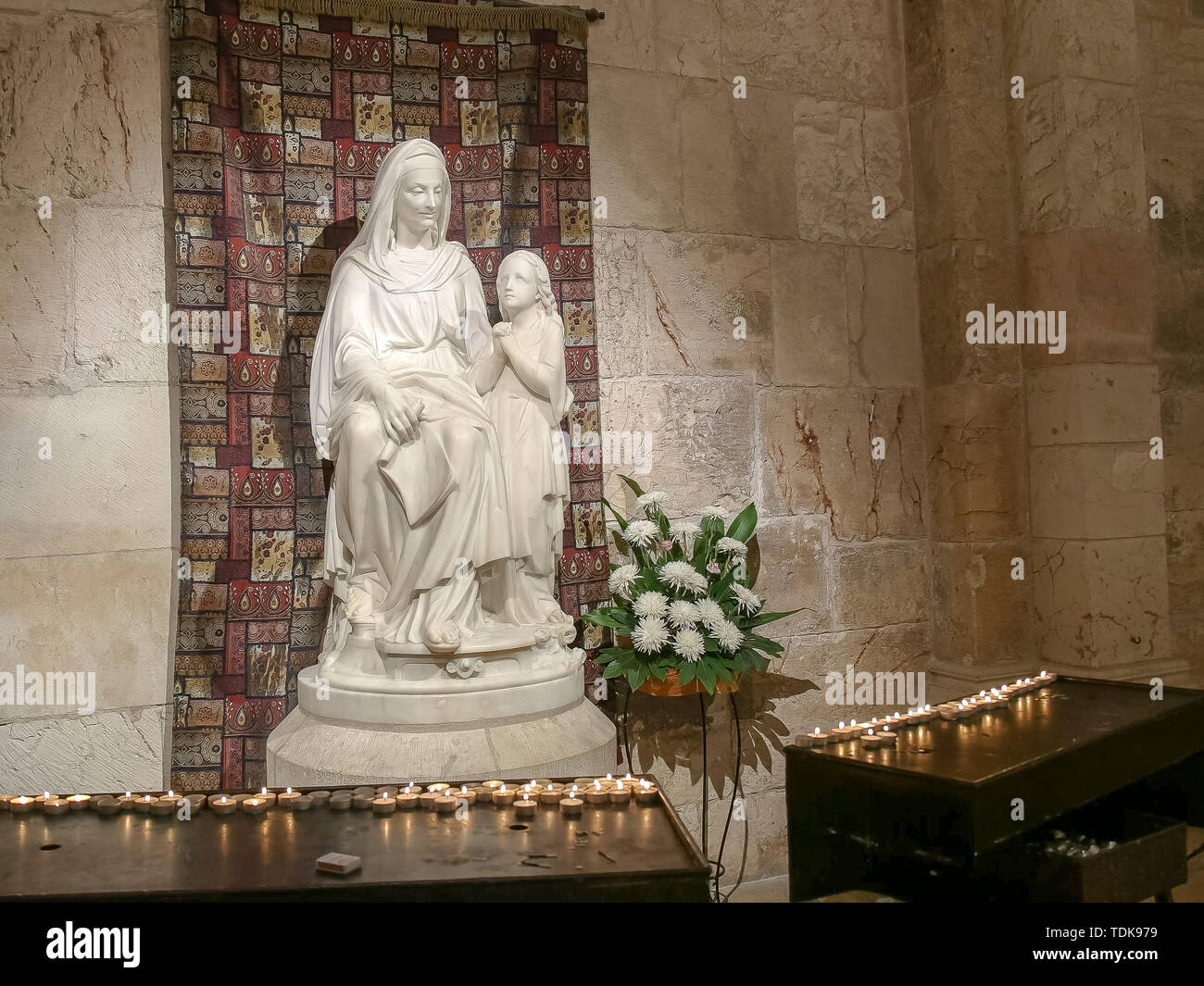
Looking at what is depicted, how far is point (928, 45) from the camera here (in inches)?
186

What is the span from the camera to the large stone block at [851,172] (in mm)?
4648

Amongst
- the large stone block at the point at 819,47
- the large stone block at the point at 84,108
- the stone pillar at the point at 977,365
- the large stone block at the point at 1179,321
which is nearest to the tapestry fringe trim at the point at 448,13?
the large stone block at the point at 84,108

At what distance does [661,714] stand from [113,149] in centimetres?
308

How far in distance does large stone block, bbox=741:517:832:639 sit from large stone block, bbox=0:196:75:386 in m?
2.92

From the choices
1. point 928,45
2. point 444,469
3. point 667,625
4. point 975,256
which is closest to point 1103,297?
point 975,256

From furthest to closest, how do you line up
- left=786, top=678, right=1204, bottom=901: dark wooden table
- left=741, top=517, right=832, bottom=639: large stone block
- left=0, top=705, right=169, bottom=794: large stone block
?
left=741, top=517, right=832, bottom=639: large stone block < left=0, top=705, right=169, bottom=794: large stone block < left=786, top=678, right=1204, bottom=901: dark wooden table

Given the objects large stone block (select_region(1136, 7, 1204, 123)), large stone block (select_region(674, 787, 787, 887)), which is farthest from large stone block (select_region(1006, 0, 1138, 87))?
large stone block (select_region(674, 787, 787, 887))

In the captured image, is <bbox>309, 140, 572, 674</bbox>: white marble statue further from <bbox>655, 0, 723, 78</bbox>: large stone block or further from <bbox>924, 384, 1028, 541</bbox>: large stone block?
<bbox>924, 384, 1028, 541</bbox>: large stone block

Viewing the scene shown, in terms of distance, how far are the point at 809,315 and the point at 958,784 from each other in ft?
9.03

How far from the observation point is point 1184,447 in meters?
4.75

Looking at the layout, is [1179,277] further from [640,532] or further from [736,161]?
[640,532]

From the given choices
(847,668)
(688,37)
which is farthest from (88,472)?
(847,668)

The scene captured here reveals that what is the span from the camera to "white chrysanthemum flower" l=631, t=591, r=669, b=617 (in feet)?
12.0
